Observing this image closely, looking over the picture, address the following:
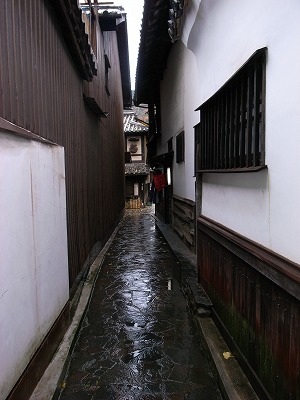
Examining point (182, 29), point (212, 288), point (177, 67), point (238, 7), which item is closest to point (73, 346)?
point (212, 288)

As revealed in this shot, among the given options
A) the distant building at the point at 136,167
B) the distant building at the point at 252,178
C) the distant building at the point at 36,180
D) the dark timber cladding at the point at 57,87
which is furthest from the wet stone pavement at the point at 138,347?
the distant building at the point at 136,167

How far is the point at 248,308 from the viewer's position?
14.9 feet

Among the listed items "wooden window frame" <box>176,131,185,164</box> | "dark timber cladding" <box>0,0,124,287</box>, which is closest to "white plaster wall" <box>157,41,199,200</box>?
"wooden window frame" <box>176,131,185,164</box>

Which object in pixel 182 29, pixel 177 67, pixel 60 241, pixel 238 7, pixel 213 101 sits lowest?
pixel 60 241

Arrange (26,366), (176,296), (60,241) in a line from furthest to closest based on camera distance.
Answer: (176,296), (60,241), (26,366)

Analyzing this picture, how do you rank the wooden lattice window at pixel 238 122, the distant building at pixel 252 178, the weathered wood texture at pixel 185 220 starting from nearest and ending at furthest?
the distant building at pixel 252 178 → the wooden lattice window at pixel 238 122 → the weathered wood texture at pixel 185 220

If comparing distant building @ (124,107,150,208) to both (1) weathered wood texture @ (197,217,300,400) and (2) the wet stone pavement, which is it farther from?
(1) weathered wood texture @ (197,217,300,400)

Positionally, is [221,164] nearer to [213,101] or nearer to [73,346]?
[213,101]

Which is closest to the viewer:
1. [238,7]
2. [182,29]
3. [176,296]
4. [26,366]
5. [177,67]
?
[26,366]

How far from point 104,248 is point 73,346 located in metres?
8.19

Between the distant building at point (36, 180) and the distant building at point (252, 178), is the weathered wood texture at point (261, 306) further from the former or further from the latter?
the distant building at point (36, 180)

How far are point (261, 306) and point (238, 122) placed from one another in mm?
2822

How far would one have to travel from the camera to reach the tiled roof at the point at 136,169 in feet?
124

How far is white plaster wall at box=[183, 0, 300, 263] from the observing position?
10.7 ft
